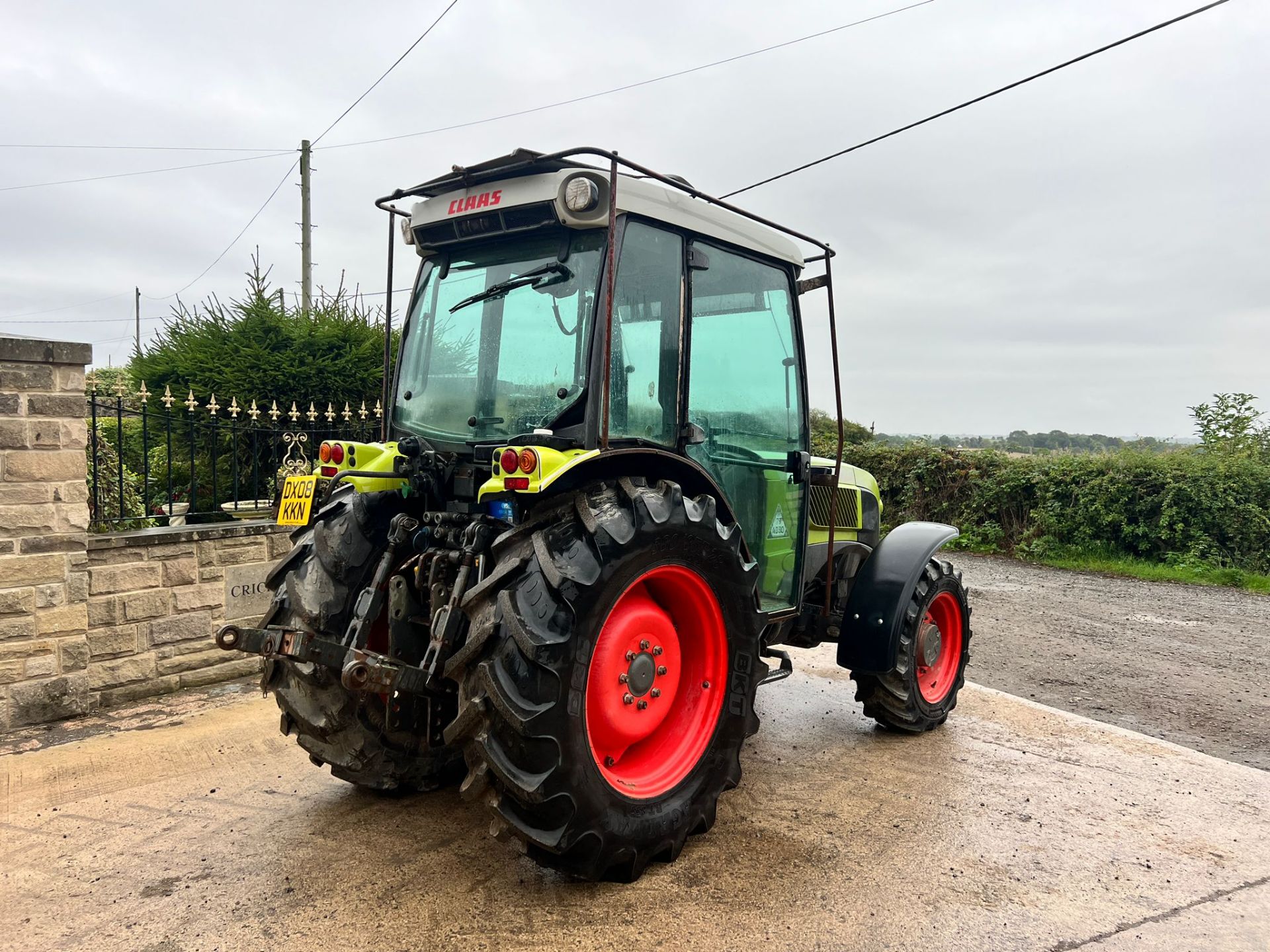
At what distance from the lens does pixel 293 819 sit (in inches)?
131

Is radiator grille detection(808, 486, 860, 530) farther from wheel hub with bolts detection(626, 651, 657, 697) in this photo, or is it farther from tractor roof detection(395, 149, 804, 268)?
wheel hub with bolts detection(626, 651, 657, 697)

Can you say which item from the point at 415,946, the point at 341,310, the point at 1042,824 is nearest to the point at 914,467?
the point at 341,310

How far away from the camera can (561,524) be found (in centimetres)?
279

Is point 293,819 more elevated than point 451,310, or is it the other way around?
point 451,310

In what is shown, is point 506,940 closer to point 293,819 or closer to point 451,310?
point 293,819

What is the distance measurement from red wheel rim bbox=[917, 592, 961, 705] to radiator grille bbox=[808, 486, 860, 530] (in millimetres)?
634

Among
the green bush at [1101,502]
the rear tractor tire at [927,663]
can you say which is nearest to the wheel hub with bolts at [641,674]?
the rear tractor tire at [927,663]

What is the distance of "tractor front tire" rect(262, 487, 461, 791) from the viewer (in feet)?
10.3

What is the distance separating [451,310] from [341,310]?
4.79m

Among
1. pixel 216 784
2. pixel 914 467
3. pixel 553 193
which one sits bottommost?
pixel 216 784

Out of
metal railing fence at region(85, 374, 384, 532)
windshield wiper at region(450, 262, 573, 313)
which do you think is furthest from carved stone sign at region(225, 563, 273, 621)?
windshield wiper at region(450, 262, 573, 313)

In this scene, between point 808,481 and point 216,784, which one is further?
point 808,481

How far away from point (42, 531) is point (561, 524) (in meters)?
3.26

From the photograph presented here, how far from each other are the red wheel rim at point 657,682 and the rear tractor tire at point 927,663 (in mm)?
1452
